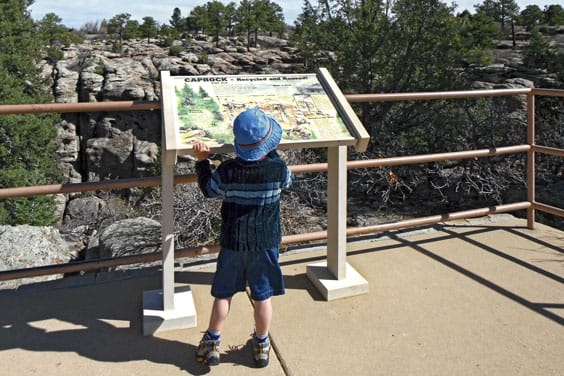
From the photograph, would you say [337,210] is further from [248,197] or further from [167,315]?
[167,315]

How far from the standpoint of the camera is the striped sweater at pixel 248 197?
96.7 inches

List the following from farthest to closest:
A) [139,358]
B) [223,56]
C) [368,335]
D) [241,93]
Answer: [223,56] < [241,93] < [368,335] < [139,358]

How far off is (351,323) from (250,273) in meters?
0.77

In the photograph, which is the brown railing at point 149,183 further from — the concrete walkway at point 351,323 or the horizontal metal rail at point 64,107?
the concrete walkway at point 351,323

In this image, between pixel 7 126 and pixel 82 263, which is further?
pixel 7 126

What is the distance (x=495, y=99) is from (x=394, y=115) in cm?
259

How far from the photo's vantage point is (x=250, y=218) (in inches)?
97.9

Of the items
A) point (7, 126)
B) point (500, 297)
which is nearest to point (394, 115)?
point (500, 297)

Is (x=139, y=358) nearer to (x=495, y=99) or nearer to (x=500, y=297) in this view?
(x=500, y=297)

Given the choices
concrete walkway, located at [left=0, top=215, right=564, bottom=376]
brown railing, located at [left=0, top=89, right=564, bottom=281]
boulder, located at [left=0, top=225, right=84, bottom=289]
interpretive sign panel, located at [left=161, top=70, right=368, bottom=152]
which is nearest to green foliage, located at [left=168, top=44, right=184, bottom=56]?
boulder, located at [left=0, top=225, right=84, bottom=289]

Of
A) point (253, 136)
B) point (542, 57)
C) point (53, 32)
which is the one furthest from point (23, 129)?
point (253, 136)

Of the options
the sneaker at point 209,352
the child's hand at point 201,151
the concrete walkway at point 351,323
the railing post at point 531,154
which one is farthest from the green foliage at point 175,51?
the sneaker at point 209,352

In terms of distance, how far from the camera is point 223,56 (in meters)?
36.7

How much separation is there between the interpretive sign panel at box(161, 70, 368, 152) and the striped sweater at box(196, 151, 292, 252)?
315 millimetres
